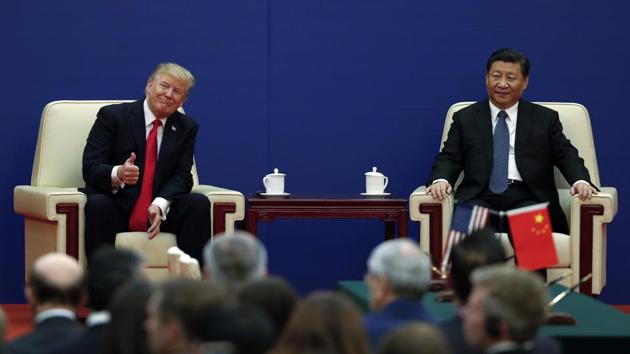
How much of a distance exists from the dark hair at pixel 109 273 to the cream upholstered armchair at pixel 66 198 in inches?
108

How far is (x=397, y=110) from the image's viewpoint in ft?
25.8

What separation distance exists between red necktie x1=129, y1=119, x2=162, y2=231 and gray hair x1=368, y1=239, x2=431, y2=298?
3081 mm

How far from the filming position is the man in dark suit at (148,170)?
6.73 metres

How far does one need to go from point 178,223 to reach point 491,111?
1.78 m

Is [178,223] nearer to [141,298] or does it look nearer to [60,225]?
[60,225]

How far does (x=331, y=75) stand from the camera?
786 centimetres

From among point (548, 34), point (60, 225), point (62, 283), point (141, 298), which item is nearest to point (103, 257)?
point (62, 283)

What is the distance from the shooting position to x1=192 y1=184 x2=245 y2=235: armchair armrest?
6.80 m

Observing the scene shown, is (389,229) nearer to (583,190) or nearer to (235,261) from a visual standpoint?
(583,190)

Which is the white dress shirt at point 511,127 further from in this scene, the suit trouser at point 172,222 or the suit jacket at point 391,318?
the suit jacket at point 391,318

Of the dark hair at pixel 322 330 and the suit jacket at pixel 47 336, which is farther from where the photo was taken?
the suit jacket at pixel 47 336

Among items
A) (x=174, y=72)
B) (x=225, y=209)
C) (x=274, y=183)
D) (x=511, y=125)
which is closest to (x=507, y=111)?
(x=511, y=125)

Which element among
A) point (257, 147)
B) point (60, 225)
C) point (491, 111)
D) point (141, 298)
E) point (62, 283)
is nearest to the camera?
point (141, 298)

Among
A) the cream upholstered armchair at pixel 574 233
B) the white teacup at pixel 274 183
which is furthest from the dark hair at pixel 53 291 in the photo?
the white teacup at pixel 274 183
